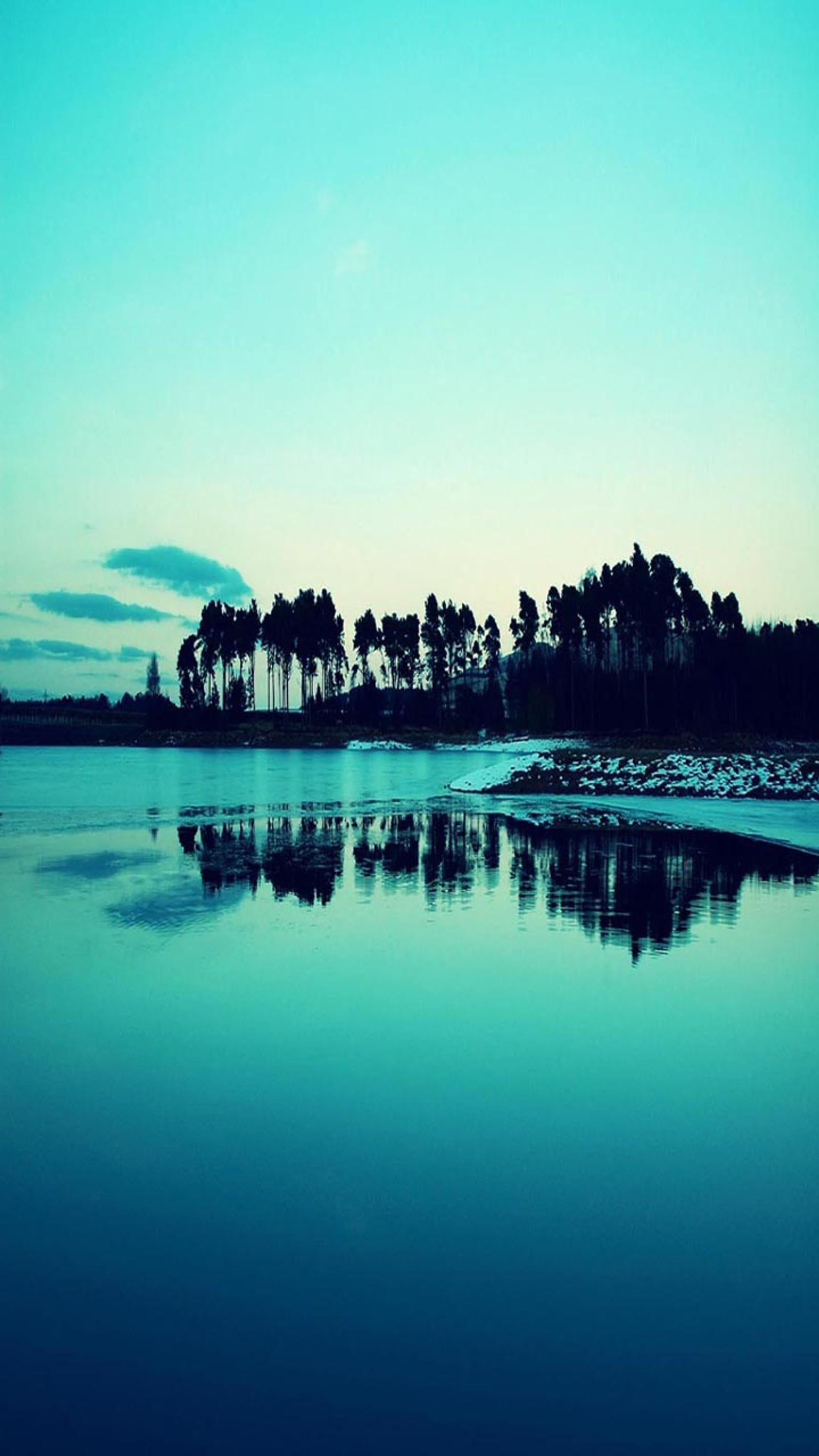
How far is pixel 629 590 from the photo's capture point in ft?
350

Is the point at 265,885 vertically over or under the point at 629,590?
under

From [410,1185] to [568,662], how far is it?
391ft

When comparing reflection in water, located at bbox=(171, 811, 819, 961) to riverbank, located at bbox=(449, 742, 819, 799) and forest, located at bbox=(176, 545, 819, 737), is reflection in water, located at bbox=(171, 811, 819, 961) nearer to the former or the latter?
riverbank, located at bbox=(449, 742, 819, 799)

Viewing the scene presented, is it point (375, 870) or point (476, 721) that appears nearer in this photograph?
point (375, 870)

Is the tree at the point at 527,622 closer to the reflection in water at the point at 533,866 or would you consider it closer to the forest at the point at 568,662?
the forest at the point at 568,662

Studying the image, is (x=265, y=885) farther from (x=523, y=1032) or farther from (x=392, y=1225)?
(x=392, y=1225)

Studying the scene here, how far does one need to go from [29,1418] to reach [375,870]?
14702 millimetres

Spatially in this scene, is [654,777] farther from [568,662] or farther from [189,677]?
[189,677]

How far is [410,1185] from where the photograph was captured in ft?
17.3

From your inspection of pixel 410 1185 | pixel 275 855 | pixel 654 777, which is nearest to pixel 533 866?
pixel 275 855

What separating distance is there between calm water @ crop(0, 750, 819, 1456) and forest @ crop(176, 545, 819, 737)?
87.3m

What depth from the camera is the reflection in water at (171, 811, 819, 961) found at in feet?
45.8

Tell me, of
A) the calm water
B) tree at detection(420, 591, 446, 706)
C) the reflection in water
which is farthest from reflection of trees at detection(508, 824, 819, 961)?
tree at detection(420, 591, 446, 706)

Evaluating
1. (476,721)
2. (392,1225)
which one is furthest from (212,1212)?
(476,721)
